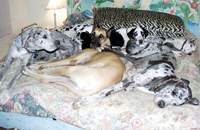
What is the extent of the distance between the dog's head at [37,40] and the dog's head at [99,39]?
108 centimetres

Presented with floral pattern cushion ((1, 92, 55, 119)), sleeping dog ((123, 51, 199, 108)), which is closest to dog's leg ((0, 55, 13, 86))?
floral pattern cushion ((1, 92, 55, 119))

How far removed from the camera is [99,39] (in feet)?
10.7

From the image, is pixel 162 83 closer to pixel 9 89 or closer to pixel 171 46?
pixel 171 46

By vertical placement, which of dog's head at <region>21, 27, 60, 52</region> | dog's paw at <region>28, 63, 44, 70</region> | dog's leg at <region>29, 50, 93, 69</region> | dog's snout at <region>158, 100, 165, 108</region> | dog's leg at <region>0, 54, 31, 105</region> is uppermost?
dog's head at <region>21, 27, 60, 52</region>

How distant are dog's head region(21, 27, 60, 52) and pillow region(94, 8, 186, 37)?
181 cm

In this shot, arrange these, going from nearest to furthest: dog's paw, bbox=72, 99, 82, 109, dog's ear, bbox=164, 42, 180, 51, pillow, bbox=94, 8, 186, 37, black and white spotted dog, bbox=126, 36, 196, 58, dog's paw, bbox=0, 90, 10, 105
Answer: dog's paw, bbox=72, 99, 82, 109 → dog's paw, bbox=0, 90, 10, 105 → black and white spotted dog, bbox=126, 36, 196, 58 → dog's ear, bbox=164, 42, 180, 51 → pillow, bbox=94, 8, 186, 37

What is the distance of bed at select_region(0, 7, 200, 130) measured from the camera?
1.59 metres

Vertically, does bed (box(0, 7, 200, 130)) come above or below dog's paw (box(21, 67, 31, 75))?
below

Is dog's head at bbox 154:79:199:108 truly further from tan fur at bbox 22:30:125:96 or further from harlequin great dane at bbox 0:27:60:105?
harlequin great dane at bbox 0:27:60:105

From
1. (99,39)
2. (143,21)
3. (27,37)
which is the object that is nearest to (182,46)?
(143,21)

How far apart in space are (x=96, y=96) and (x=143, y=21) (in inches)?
103

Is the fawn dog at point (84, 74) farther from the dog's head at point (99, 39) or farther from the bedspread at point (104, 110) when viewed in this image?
the dog's head at point (99, 39)

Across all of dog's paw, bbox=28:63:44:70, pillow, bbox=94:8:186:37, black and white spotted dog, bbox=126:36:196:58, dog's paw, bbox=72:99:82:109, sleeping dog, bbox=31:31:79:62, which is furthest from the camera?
pillow, bbox=94:8:186:37

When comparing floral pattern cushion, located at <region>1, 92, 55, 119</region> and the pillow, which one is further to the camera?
the pillow
